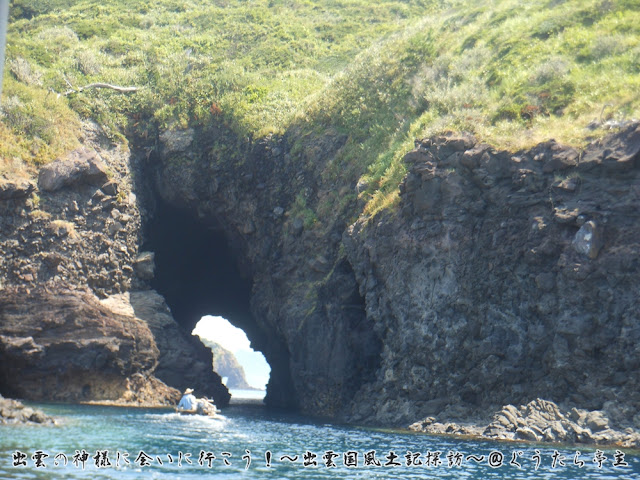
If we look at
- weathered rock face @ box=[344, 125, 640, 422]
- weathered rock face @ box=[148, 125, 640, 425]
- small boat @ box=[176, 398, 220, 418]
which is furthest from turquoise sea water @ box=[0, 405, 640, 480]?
weathered rock face @ box=[148, 125, 640, 425]

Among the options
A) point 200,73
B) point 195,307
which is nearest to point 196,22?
point 200,73

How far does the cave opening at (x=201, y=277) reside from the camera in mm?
52312

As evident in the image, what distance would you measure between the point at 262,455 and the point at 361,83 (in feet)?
110

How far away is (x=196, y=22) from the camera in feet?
257

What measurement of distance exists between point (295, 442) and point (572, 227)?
15.0 m

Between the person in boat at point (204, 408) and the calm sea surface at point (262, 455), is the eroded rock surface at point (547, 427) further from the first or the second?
the person in boat at point (204, 408)

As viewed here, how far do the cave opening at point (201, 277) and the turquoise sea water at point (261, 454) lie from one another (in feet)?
75.6

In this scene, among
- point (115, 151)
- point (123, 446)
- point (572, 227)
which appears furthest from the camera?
point (115, 151)

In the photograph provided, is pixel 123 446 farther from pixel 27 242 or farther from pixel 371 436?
pixel 27 242

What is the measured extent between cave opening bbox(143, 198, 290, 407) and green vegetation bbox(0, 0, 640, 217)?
7105 mm

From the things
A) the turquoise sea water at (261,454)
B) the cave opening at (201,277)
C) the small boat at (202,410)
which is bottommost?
the turquoise sea water at (261,454)

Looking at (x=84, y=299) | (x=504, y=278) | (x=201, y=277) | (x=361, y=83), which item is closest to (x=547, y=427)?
(x=504, y=278)

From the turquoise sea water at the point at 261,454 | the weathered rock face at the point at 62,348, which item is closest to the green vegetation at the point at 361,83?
the weathered rock face at the point at 62,348

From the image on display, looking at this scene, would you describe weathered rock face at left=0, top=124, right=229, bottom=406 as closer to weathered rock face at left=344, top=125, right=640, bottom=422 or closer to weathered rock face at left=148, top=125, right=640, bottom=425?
weathered rock face at left=148, top=125, right=640, bottom=425
